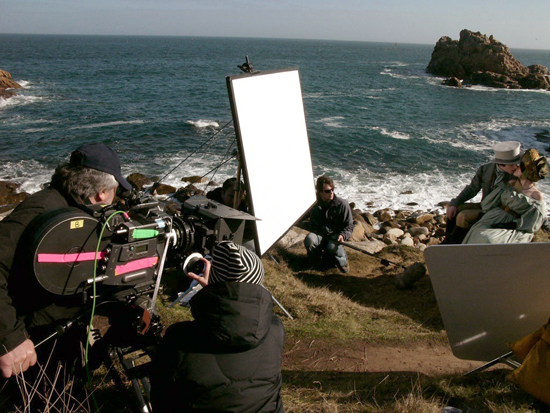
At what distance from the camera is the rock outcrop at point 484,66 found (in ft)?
188

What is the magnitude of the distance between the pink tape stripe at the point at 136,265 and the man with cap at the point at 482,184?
13.6 ft

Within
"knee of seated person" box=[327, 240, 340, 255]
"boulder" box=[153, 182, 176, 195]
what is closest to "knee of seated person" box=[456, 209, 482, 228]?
"knee of seated person" box=[327, 240, 340, 255]

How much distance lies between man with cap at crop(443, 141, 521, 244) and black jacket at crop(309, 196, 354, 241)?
1.67 meters

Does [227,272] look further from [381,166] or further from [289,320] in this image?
[381,166]

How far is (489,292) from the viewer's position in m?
3.11

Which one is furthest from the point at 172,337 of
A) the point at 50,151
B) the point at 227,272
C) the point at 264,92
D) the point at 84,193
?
the point at 50,151

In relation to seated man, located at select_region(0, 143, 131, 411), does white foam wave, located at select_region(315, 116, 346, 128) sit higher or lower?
higher

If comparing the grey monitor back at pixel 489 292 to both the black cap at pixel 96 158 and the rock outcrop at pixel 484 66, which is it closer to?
the black cap at pixel 96 158

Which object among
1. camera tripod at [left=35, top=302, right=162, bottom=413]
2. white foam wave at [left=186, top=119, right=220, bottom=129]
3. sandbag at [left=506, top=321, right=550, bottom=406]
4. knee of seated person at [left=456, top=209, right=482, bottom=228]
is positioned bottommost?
sandbag at [left=506, top=321, right=550, bottom=406]

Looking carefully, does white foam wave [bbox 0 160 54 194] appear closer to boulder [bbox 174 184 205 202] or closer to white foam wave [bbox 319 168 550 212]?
boulder [bbox 174 184 205 202]

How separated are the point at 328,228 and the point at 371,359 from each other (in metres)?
3.20

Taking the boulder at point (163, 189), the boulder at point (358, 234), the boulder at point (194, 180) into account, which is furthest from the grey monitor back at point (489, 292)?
the boulder at point (194, 180)

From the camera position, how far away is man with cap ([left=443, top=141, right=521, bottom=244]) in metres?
4.66

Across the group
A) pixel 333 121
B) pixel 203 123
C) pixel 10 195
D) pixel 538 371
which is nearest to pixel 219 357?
pixel 538 371
